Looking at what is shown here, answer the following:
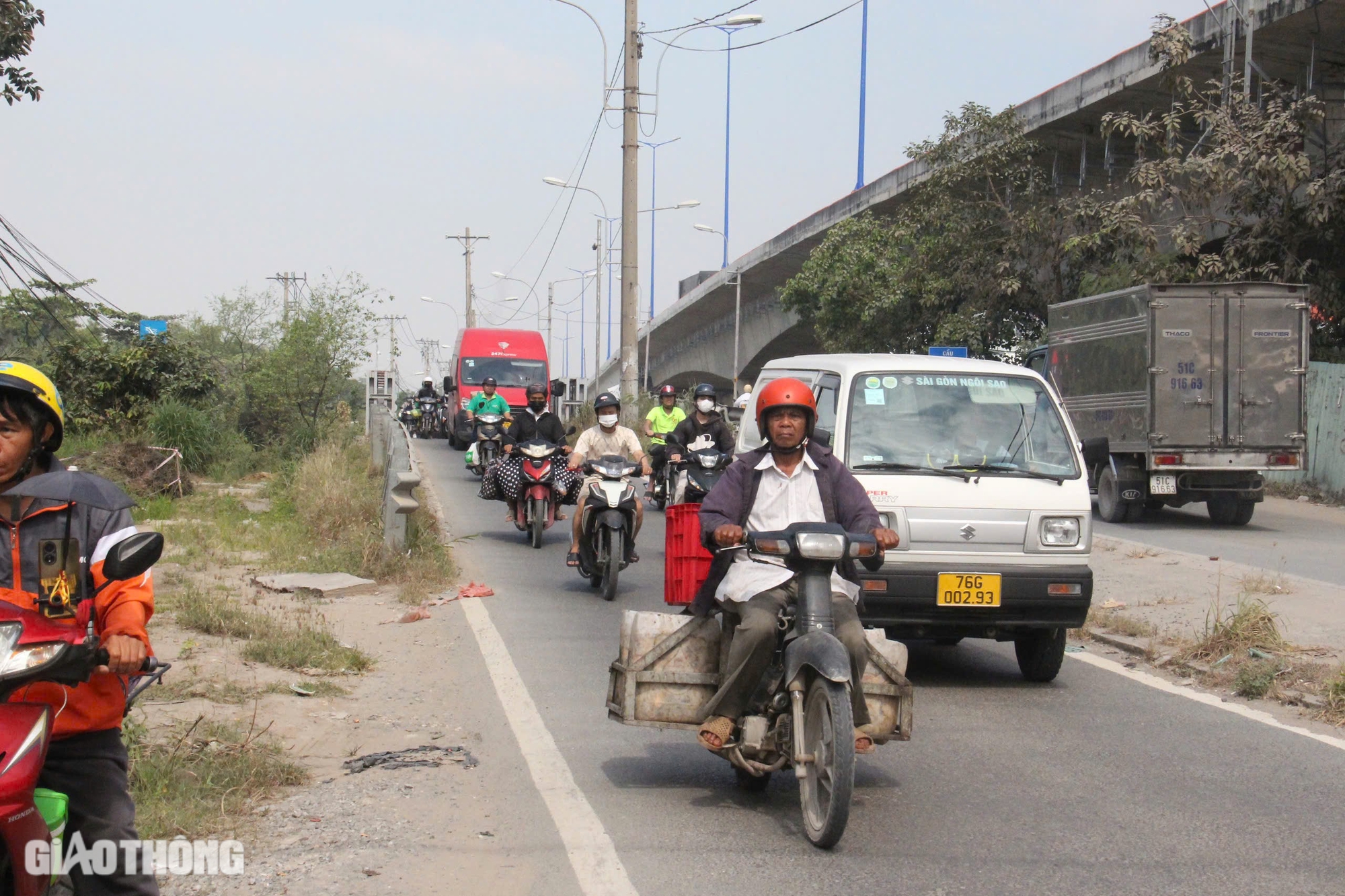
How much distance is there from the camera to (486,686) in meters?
8.05

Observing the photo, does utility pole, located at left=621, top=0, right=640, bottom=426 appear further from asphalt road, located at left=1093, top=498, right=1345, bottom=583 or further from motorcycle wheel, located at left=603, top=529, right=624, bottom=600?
motorcycle wheel, located at left=603, top=529, right=624, bottom=600

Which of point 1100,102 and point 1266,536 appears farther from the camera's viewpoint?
point 1100,102

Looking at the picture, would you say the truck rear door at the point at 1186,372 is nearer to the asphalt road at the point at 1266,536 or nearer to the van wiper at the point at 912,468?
the asphalt road at the point at 1266,536

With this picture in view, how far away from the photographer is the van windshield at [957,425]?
8.42m

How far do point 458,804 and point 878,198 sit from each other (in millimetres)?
35449

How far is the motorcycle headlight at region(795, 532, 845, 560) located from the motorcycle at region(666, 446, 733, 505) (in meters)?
8.65

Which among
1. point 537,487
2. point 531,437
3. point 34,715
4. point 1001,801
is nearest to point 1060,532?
point 1001,801

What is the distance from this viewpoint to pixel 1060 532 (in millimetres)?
8227

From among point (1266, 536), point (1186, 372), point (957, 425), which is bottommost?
point (1266, 536)

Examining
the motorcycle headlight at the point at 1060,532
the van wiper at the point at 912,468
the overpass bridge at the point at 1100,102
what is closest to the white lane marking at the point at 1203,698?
the motorcycle headlight at the point at 1060,532

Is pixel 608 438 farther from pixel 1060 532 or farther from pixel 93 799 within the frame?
pixel 93 799

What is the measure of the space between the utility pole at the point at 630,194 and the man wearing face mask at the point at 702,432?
40.1ft

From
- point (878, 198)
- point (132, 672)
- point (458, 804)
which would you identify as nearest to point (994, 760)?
point (458, 804)

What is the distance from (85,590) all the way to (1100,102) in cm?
2836
